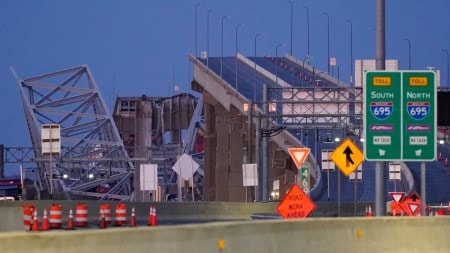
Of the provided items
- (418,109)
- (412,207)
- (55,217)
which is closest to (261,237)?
(418,109)

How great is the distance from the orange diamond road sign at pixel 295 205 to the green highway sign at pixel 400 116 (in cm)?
350

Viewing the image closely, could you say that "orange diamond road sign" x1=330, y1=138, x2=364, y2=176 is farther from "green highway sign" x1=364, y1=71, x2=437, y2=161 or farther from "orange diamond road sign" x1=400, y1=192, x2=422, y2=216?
"green highway sign" x1=364, y1=71, x2=437, y2=161

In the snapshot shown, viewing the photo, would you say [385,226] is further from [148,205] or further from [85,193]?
[85,193]

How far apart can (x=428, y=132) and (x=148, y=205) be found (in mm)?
23833

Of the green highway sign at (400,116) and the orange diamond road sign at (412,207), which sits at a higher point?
the green highway sign at (400,116)

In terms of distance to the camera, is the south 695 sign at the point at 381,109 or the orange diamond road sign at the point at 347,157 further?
the orange diamond road sign at the point at 347,157

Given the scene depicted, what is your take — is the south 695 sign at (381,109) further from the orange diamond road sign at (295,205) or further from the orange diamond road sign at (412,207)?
the orange diamond road sign at (412,207)

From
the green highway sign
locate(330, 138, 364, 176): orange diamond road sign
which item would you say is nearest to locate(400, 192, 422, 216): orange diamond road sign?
locate(330, 138, 364, 176): orange diamond road sign

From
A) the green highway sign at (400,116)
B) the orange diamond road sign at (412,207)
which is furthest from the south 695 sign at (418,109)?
the orange diamond road sign at (412,207)

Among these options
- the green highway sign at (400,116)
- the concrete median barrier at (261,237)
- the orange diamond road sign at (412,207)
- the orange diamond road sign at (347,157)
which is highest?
the green highway sign at (400,116)

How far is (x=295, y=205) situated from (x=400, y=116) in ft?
14.2

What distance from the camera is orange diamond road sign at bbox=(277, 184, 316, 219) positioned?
97.8 feet

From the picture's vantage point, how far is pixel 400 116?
1059 inches

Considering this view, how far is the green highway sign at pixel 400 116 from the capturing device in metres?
26.8
